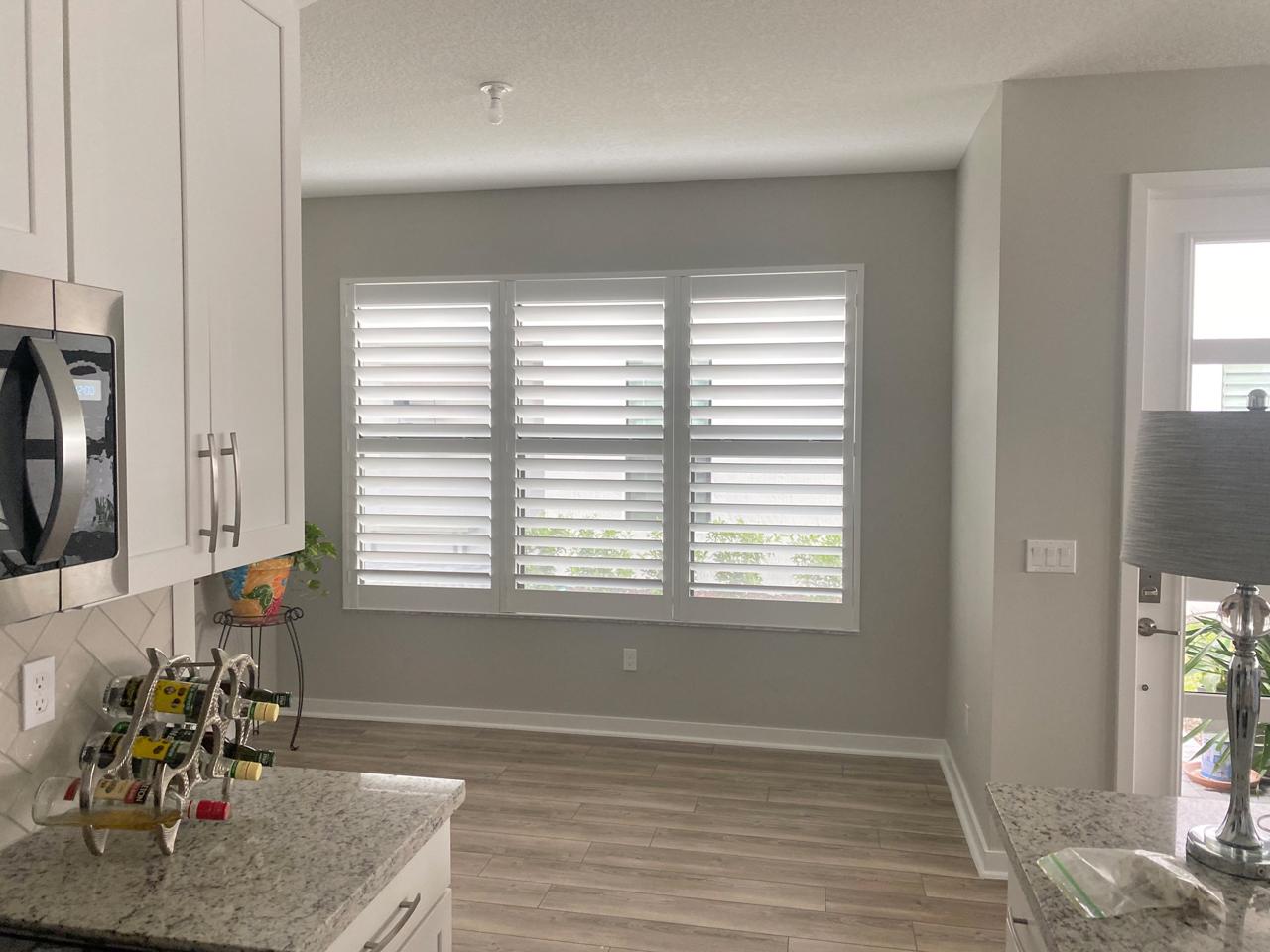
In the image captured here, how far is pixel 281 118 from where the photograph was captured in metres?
1.82

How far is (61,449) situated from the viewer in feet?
3.96

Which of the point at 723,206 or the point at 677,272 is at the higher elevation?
the point at 723,206

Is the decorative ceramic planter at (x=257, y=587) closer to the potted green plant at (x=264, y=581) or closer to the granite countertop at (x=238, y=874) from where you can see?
the potted green plant at (x=264, y=581)

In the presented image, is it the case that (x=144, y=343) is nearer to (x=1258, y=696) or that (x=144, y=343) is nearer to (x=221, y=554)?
(x=221, y=554)

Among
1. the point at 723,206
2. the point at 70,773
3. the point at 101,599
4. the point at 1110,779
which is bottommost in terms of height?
the point at 1110,779

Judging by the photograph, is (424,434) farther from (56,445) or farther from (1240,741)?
(1240,741)

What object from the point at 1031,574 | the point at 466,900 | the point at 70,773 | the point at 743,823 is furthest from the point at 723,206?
the point at 70,773

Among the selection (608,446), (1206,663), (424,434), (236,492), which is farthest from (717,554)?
(236,492)

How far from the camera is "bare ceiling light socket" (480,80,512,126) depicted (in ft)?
10.3

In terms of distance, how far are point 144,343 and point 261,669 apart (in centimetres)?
387

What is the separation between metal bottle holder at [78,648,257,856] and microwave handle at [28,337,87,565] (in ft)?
1.40

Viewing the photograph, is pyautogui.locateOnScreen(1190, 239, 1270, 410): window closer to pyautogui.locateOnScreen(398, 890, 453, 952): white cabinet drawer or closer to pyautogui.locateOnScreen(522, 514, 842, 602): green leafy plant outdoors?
pyautogui.locateOnScreen(522, 514, 842, 602): green leafy plant outdoors

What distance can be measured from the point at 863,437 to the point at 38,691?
3.51 m

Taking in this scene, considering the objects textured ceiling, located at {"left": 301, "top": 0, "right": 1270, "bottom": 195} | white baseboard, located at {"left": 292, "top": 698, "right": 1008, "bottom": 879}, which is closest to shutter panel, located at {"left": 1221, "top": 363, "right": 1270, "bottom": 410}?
textured ceiling, located at {"left": 301, "top": 0, "right": 1270, "bottom": 195}
